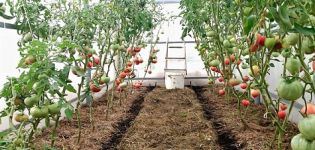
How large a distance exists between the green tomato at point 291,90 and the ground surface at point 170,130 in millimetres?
1962

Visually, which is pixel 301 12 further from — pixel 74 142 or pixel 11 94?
pixel 74 142

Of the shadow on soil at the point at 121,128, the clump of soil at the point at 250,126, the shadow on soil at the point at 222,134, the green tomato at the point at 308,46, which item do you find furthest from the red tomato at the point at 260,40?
the shadow on soil at the point at 121,128

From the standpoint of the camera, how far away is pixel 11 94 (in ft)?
6.36

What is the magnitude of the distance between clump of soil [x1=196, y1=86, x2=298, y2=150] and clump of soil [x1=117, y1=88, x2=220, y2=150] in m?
0.21

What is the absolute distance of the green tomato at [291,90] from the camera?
121cm

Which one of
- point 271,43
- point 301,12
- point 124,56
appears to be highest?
point 301,12

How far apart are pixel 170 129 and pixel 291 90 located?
286 centimetres

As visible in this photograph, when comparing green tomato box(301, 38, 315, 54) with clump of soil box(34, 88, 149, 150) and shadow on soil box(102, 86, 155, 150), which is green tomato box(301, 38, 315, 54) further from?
shadow on soil box(102, 86, 155, 150)

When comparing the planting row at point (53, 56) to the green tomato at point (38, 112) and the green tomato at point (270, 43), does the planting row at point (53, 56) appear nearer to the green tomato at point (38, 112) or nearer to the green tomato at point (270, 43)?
the green tomato at point (38, 112)

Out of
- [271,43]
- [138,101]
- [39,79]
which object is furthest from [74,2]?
[138,101]

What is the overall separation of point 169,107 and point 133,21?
1378 millimetres

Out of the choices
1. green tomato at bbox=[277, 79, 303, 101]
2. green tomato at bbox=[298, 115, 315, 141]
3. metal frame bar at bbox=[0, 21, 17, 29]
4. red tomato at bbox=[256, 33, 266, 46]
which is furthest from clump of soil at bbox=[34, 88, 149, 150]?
green tomato at bbox=[298, 115, 315, 141]

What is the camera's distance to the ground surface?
3.39 meters

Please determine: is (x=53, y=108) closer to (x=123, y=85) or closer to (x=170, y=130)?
(x=170, y=130)
